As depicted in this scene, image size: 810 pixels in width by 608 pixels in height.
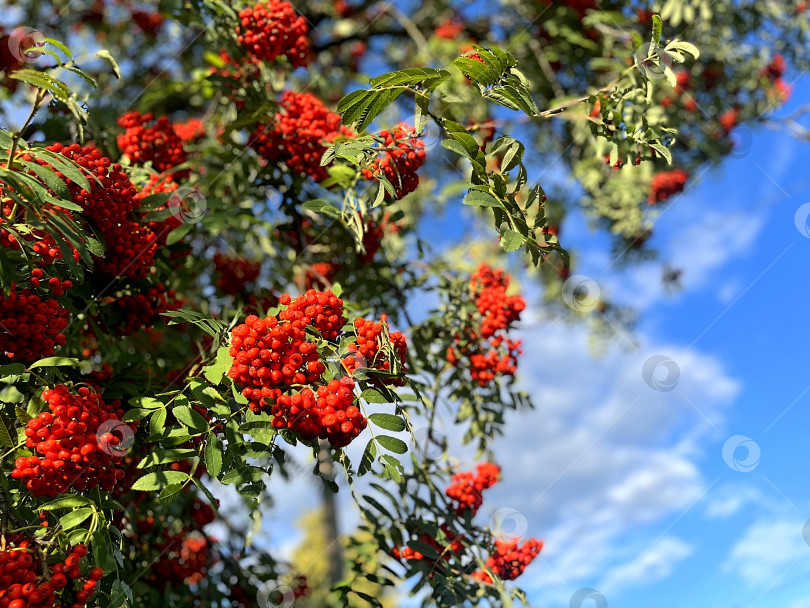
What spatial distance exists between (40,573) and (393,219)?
162 cm

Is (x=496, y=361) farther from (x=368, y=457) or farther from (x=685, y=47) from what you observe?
(x=685, y=47)

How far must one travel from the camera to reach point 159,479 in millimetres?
1776

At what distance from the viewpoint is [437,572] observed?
7.59ft

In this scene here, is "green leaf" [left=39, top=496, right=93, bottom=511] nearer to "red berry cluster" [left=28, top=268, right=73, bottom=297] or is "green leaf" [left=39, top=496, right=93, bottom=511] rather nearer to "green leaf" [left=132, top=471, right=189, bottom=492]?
"green leaf" [left=132, top=471, right=189, bottom=492]

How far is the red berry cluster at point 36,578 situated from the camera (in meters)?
1.46

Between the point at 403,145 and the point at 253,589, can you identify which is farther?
the point at 253,589

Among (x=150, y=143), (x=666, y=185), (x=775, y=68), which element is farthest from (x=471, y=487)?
(x=775, y=68)

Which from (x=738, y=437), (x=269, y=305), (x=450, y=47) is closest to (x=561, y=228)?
(x=450, y=47)

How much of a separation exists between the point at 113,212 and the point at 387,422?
1006mm

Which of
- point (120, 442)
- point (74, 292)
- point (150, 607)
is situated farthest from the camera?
point (150, 607)

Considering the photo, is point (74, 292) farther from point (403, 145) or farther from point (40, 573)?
point (403, 145)

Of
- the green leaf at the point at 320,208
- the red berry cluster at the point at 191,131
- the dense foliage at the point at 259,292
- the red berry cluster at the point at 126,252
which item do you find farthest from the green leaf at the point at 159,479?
the red berry cluster at the point at 191,131

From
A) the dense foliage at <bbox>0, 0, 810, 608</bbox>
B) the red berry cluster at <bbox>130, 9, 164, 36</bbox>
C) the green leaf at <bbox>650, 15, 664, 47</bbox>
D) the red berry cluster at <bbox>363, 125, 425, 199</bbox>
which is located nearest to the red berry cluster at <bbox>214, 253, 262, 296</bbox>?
the dense foliage at <bbox>0, 0, 810, 608</bbox>

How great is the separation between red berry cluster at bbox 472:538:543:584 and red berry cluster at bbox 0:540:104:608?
1.32 metres
